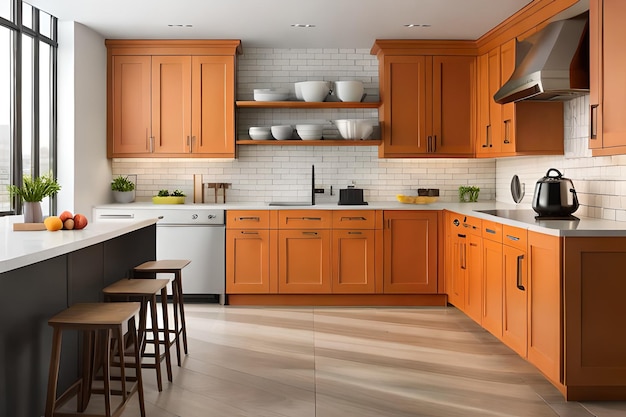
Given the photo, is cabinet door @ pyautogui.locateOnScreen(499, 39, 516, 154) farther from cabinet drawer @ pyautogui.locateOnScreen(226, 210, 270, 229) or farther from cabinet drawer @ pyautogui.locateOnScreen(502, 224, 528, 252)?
cabinet drawer @ pyautogui.locateOnScreen(226, 210, 270, 229)

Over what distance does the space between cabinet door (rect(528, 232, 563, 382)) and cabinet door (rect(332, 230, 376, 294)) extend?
226cm

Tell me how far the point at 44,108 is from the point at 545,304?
4.41 m

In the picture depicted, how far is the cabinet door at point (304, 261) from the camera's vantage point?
19.5 ft

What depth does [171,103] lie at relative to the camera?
6250mm

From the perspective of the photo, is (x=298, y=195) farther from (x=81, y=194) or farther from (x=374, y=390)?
(x=374, y=390)

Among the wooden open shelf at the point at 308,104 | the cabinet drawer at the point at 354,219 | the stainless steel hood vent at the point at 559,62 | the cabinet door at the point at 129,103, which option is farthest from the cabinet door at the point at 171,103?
the stainless steel hood vent at the point at 559,62

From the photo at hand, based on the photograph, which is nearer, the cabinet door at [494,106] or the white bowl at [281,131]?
the cabinet door at [494,106]

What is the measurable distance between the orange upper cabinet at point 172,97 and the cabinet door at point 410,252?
5.87ft

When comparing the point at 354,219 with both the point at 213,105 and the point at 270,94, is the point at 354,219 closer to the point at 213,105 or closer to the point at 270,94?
the point at 270,94

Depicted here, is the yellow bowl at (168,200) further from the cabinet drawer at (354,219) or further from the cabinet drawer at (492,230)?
the cabinet drawer at (492,230)

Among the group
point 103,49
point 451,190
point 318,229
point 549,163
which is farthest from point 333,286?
point 103,49

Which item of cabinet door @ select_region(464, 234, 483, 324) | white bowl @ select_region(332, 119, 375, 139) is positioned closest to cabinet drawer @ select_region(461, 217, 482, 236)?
cabinet door @ select_region(464, 234, 483, 324)

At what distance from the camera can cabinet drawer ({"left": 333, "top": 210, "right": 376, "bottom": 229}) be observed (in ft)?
19.5

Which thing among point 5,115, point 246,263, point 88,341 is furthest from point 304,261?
point 88,341
